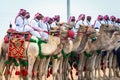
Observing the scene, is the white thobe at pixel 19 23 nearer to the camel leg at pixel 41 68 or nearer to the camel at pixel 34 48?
the camel at pixel 34 48

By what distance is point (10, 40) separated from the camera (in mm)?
13570

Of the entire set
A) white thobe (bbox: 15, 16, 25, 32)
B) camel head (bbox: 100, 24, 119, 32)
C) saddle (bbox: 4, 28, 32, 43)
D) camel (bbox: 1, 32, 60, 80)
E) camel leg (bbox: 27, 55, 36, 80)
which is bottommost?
camel leg (bbox: 27, 55, 36, 80)

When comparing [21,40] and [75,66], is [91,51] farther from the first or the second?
[21,40]

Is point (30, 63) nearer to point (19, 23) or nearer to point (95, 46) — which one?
point (19, 23)

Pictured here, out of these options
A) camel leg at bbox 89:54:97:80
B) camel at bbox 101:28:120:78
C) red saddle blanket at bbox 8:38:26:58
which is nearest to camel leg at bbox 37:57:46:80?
red saddle blanket at bbox 8:38:26:58

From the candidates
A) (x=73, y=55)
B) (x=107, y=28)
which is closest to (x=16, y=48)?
(x=73, y=55)

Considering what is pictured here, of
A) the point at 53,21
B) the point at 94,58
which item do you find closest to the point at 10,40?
the point at 53,21

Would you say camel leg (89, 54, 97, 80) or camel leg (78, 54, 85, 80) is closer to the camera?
camel leg (78, 54, 85, 80)

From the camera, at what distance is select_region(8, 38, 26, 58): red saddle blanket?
13391 mm

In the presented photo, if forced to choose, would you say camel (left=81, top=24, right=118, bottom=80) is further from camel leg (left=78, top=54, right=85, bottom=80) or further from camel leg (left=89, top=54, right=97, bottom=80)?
camel leg (left=78, top=54, right=85, bottom=80)

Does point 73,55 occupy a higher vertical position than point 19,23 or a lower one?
lower

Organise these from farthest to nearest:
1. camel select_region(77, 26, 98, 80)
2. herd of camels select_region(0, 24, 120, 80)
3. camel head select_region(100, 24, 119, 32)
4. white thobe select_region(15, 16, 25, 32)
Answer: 1. camel head select_region(100, 24, 119, 32)
2. camel select_region(77, 26, 98, 80)
3. white thobe select_region(15, 16, 25, 32)
4. herd of camels select_region(0, 24, 120, 80)

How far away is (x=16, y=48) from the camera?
13.6 meters

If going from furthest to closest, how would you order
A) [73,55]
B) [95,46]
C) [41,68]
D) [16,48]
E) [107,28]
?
[107,28] → [95,46] → [73,55] → [41,68] → [16,48]
